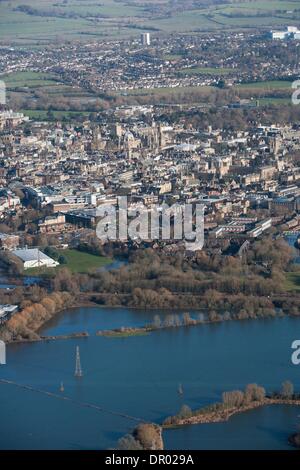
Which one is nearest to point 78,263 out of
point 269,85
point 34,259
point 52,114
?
point 34,259

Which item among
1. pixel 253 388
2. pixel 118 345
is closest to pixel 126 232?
pixel 118 345

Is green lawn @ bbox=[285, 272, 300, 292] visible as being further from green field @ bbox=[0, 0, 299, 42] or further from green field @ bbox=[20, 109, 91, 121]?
green field @ bbox=[0, 0, 299, 42]

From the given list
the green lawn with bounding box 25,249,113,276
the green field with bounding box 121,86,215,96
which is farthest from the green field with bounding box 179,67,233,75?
the green lawn with bounding box 25,249,113,276

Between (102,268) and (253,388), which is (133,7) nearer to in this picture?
(102,268)

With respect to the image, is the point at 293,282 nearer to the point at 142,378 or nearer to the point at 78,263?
the point at 78,263

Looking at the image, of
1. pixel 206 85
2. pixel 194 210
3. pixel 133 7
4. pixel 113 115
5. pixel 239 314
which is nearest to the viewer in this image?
pixel 239 314

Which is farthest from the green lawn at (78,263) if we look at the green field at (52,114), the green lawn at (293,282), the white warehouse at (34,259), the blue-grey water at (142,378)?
the green field at (52,114)
